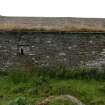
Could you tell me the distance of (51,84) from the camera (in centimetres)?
1369

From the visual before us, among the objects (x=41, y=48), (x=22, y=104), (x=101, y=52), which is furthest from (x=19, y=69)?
(x=22, y=104)

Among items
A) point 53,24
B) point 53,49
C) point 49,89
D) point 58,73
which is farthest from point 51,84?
point 53,24

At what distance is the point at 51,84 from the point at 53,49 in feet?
7.96

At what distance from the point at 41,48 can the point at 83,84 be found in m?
2.72

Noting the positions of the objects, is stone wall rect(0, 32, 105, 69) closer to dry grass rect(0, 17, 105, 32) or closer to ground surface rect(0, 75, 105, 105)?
dry grass rect(0, 17, 105, 32)

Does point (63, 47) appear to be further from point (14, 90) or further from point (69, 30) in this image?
point (14, 90)

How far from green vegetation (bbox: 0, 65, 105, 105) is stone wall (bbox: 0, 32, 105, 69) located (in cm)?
40

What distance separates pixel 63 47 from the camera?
51.7 feet

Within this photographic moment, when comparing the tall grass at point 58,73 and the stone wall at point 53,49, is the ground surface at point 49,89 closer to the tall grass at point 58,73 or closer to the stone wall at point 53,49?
the tall grass at point 58,73

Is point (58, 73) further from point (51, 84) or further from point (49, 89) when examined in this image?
point (49, 89)

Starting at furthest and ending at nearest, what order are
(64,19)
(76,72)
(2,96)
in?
(64,19) → (76,72) → (2,96)

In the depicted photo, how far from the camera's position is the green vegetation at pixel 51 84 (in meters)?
12.3

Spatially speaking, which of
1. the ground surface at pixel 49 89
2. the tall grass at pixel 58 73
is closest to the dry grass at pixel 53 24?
the tall grass at pixel 58 73

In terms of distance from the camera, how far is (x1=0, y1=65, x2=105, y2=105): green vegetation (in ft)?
40.2
